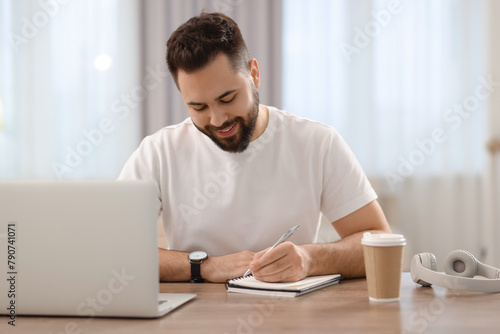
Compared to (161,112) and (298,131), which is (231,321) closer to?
(298,131)

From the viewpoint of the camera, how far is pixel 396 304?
1.07 meters

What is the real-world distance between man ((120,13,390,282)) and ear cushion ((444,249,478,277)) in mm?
394

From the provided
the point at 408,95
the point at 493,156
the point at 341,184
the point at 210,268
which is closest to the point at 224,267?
the point at 210,268

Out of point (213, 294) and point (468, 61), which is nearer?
point (213, 294)

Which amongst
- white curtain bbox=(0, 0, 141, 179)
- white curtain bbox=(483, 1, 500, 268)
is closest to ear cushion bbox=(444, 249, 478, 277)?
white curtain bbox=(483, 1, 500, 268)

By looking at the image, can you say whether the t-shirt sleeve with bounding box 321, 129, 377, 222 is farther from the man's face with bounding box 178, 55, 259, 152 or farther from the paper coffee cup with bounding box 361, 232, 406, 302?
the paper coffee cup with bounding box 361, 232, 406, 302

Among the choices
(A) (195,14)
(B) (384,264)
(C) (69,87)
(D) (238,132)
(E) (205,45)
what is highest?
(A) (195,14)

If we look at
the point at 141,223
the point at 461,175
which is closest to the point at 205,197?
the point at 141,223

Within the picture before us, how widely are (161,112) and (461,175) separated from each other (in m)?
2.04

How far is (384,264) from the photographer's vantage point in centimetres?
107

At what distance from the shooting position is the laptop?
0.96 meters

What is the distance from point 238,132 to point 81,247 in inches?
32.3

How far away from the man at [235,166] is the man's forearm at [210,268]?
0.89 feet

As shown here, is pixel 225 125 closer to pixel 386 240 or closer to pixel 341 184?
pixel 341 184
